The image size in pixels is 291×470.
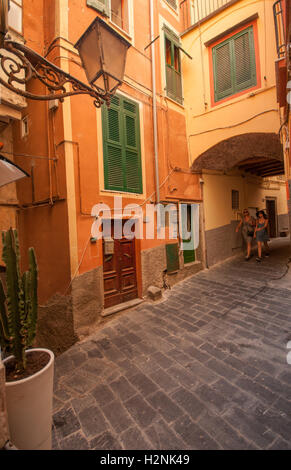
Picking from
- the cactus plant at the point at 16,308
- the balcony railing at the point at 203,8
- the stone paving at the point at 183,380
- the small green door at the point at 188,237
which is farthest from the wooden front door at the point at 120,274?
the balcony railing at the point at 203,8

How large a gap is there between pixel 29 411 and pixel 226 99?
7.88 metres

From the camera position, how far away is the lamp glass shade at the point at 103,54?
2.03m

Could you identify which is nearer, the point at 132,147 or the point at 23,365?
the point at 23,365

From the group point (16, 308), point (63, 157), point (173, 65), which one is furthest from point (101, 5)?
point (16, 308)

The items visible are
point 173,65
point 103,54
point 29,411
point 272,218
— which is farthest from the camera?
point 272,218

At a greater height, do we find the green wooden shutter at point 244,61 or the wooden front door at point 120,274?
the green wooden shutter at point 244,61

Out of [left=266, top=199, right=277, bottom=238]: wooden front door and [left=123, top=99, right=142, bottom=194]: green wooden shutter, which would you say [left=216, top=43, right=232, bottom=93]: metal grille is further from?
[left=266, top=199, right=277, bottom=238]: wooden front door

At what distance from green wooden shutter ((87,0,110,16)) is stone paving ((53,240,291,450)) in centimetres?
720

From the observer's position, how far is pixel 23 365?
1798 millimetres

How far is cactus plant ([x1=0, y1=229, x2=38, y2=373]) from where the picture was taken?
6.01 feet

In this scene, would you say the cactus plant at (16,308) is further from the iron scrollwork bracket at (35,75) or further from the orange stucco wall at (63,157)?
the orange stucco wall at (63,157)

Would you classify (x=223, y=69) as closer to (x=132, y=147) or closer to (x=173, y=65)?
(x=173, y=65)

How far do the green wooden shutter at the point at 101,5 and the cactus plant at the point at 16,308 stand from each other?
19.2 ft

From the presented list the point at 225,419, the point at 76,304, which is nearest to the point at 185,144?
the point at 76,304
